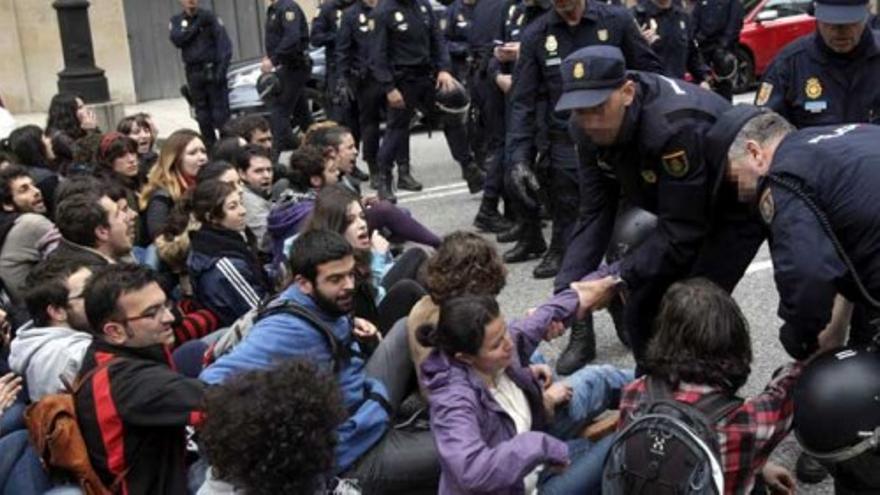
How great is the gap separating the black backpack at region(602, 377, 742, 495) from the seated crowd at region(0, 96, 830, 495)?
0.07 m

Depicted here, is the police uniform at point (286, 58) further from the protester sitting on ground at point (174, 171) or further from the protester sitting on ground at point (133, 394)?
the protester sitting on ground at point (133, 394)

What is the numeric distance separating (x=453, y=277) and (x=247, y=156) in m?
2.51

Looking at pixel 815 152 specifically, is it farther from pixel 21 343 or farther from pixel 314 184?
pixel 314 184

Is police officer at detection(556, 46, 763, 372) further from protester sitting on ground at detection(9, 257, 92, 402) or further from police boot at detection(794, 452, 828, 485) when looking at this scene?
protester sitting on ground at detection(9, 257, 92, 402)

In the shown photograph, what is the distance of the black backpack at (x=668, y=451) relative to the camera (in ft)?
9.23

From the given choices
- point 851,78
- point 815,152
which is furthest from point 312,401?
point 851,78

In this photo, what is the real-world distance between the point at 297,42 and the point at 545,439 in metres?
8.10

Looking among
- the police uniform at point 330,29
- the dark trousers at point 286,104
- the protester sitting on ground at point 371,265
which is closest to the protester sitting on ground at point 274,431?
the protester sitting on ground at point 371,265

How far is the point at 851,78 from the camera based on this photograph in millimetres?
4715

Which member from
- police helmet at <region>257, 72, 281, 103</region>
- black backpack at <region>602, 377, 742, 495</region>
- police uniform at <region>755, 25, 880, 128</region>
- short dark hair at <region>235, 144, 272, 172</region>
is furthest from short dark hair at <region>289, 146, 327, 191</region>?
police helmet at <region>257, 72, 281, 103</region>

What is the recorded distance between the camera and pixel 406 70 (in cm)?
920

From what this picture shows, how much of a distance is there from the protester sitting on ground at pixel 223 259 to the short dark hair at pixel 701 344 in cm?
207

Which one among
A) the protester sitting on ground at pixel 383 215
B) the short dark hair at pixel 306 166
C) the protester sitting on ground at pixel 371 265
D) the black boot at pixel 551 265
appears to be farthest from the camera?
the black boot at pixel 551 265

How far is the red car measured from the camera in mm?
14625
